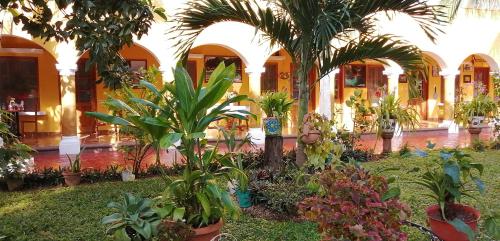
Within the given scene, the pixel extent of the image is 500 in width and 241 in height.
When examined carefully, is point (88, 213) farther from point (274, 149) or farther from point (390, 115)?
point (390, 115)

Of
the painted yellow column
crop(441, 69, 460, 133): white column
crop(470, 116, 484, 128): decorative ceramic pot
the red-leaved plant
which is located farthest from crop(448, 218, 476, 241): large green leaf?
crop(441, 69, 460, 133): white column

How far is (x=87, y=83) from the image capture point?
39.3 ft

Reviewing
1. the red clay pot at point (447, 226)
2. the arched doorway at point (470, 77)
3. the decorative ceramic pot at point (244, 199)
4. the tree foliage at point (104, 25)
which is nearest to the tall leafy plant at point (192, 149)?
the tree foliage at point (104, 25)

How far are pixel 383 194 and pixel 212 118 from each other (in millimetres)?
1272

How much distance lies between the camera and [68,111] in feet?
31.1

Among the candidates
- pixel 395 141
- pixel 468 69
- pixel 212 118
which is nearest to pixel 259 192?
pixel 212 118

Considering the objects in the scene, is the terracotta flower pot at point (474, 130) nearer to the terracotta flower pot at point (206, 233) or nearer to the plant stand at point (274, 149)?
the plant stand at point (274, 149)

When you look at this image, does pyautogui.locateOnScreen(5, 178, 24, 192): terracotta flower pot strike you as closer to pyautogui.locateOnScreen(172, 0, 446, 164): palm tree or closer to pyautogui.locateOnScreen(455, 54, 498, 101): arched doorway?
pyautogui.locateOnScreen(172, 0, 446, 164): palm tree

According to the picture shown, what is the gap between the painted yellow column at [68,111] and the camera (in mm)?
9320

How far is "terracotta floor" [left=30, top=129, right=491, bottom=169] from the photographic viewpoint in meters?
8.12

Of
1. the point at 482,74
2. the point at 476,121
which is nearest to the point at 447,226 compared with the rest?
the point at 476,121

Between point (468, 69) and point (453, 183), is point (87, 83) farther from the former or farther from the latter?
point (468, 69)

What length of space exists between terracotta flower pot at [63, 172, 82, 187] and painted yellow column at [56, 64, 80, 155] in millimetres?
3520

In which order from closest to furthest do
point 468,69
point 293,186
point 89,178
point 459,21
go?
point 293,186, point 89,178, point 459,21, point 468,69
